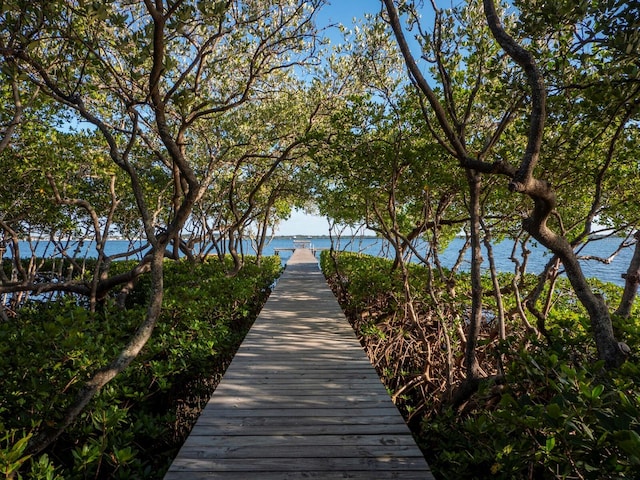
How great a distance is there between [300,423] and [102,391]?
59.8 inches

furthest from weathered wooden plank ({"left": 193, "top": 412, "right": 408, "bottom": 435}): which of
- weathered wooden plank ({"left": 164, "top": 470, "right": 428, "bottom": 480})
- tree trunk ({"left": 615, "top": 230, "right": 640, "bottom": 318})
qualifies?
tree trunk ({"left": 615, "top": 230, "right": 640, "bottom": 318})

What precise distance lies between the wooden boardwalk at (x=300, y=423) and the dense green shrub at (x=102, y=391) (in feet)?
1.38

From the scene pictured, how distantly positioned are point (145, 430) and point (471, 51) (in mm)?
4573

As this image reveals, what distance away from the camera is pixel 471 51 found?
355 centimetres

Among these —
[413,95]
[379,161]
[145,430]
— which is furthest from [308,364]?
[413,95]

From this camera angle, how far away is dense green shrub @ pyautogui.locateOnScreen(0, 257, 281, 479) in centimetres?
203

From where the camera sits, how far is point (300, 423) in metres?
2.55

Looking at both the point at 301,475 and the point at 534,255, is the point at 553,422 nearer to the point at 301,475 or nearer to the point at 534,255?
the point at 301,475

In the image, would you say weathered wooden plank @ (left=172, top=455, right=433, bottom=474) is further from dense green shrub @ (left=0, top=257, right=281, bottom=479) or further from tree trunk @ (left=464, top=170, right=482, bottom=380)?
tree trunk @ (left=464, top=170, right=482, bottom=380)

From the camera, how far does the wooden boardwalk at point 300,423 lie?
Answer: 80.2 inches

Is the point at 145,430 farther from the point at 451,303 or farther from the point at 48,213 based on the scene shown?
the point at 48,213

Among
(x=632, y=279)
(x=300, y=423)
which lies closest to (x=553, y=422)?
(x=300, y=423)

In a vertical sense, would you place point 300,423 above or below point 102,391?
below

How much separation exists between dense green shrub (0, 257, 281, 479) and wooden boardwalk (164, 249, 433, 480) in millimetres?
420
